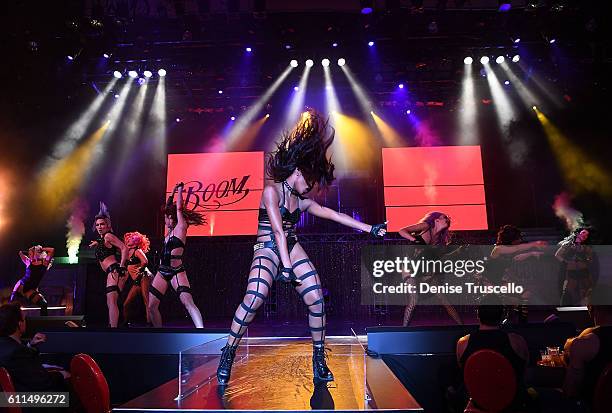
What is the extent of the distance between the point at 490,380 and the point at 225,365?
183 cm

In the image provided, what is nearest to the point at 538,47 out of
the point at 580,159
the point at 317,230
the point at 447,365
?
the point at 580,159

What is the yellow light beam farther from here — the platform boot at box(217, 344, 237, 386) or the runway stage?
the platform boot at box(217, 344, 237, 386)

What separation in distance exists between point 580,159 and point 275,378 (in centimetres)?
1197

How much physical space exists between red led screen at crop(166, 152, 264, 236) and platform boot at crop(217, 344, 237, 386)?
322 inches

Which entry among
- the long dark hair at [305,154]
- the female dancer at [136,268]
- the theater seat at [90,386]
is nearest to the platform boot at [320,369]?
the long dark hair at [305,154]

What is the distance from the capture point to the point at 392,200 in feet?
38.5

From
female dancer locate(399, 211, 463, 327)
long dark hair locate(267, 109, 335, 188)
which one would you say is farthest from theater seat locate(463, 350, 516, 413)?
female dancer locate(399, 211, 463, 327)

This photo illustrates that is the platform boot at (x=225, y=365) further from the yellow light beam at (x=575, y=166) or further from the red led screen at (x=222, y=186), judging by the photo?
the yellow light beam at (x=575, y=166)

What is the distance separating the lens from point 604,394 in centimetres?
256

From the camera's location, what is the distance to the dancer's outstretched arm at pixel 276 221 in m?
3.33

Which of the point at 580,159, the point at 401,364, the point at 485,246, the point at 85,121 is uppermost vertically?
the point at 85,121

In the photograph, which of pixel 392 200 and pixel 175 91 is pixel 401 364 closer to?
pixel 392 200

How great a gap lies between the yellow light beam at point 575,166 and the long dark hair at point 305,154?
1096cm

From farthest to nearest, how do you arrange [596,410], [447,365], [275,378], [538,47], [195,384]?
[538,47], [447,365], [275,378], [195,384], [596,410]
